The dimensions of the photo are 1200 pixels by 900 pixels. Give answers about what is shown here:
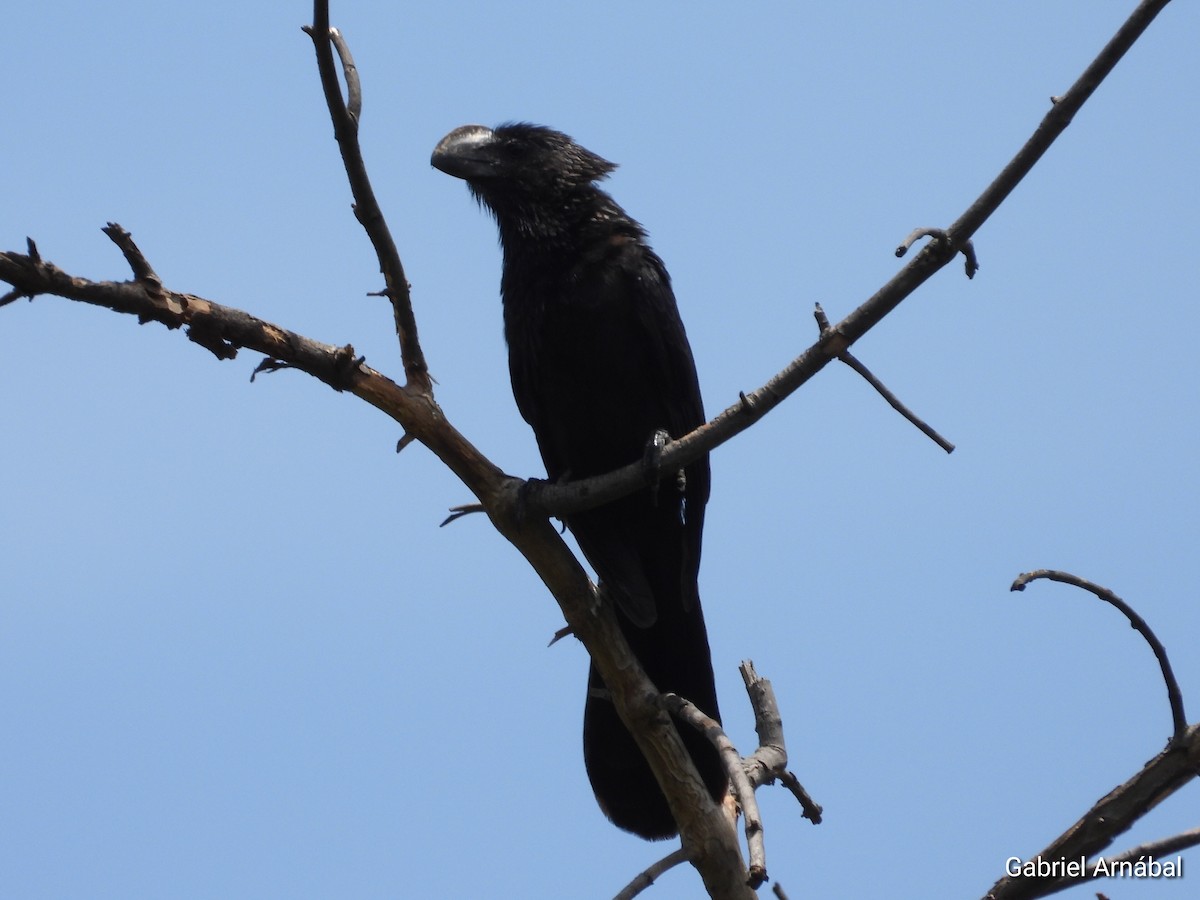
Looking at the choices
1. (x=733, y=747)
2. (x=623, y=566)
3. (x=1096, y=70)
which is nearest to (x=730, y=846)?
(x=733, y=747)

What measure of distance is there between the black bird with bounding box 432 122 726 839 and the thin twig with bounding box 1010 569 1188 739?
1.69m

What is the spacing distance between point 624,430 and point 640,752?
1.25m

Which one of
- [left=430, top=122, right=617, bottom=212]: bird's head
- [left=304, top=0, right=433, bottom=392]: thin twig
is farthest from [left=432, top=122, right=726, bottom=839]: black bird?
[left=304, top=0, right=433, bottom=392]: thin twig

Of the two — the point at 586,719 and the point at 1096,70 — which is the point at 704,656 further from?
the point at 1096,70

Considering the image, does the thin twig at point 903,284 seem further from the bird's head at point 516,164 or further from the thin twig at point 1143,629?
the bird's head at point 516,164

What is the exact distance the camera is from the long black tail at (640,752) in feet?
15.0

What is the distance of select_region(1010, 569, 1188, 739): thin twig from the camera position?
10.4ft

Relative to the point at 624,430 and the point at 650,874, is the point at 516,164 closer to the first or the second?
the point at 624,430

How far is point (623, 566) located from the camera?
188 inches

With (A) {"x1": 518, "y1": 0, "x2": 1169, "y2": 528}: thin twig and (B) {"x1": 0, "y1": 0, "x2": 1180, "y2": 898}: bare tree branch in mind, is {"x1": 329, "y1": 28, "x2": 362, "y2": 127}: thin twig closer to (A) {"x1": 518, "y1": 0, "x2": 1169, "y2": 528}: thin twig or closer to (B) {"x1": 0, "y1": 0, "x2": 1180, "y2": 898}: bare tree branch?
(B) {"x1": 0, "y1": 0, "x2": 1180, "y2": 898}: bare tree branch

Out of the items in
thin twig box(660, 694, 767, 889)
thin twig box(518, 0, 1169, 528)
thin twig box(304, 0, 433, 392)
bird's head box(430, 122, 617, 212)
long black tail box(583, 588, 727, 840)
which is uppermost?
bird's head box(430, 122, 617, 212)

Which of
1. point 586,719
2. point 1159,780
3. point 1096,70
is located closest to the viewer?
point 1096,70

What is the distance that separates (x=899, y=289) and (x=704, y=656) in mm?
2034

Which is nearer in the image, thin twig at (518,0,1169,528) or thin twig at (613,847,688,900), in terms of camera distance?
thin twig at (518,0,1169,528)
